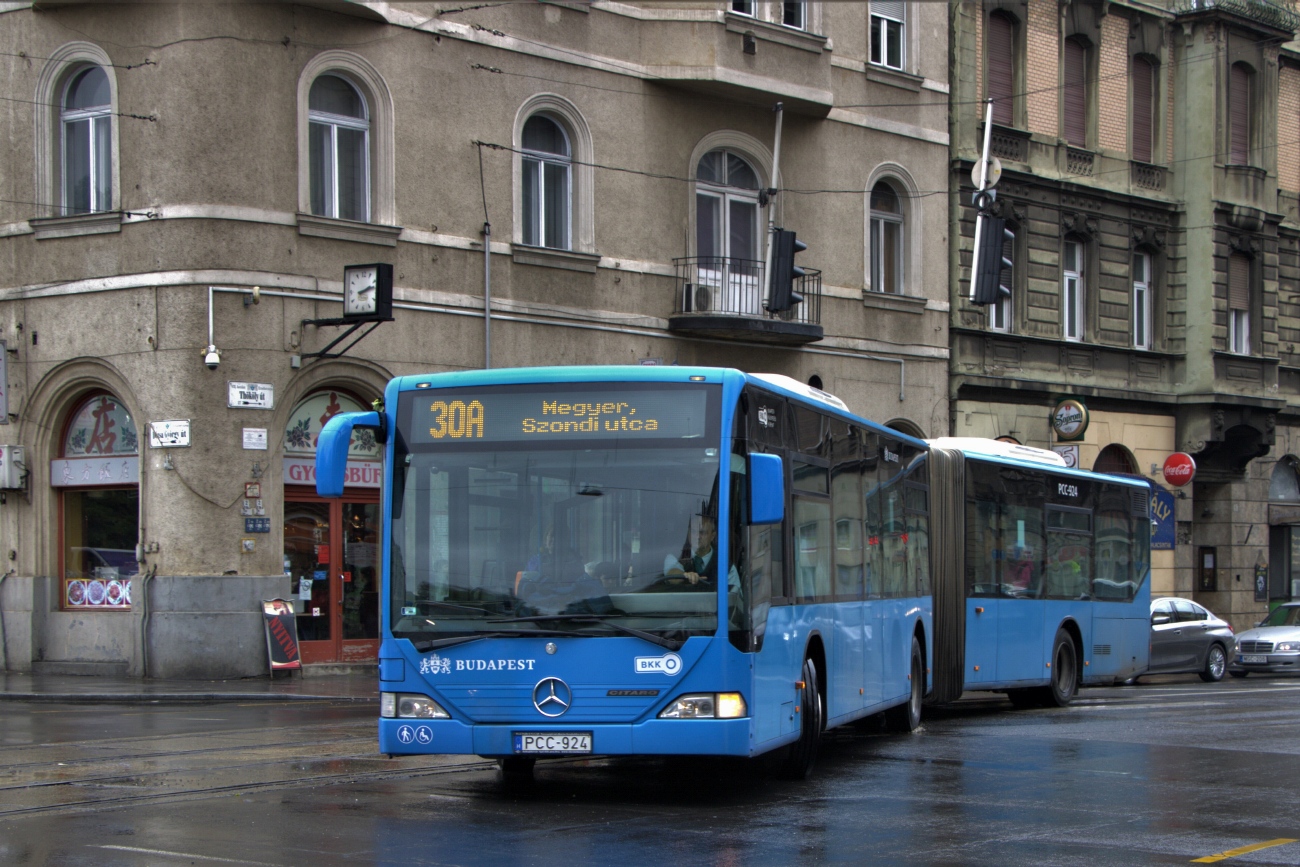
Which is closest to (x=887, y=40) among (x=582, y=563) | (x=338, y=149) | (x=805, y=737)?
(x=338, y=149)

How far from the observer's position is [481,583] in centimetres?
1027

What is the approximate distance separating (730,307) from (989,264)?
169 inches

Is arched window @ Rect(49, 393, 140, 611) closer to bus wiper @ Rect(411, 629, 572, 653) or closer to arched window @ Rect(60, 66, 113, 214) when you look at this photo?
arched window @ Rect(60, 66, 113, 214)

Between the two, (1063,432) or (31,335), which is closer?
(31,335)

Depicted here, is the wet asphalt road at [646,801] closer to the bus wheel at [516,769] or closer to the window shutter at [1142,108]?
the bus wheel at [516,769]

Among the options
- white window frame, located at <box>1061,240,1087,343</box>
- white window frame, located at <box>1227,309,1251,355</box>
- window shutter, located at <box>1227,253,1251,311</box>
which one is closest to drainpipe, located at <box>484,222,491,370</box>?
white window frame, located at <box>1061,240,1087,343</box>

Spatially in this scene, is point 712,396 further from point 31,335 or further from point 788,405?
point 31,335

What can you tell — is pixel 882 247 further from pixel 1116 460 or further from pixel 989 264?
pixel 1116 460

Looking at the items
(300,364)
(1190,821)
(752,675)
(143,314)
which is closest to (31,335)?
(143,314)

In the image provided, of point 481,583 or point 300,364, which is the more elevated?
point 300,364

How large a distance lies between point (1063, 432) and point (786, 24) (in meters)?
9.77

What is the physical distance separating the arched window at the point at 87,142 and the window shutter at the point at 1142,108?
72.1 ft

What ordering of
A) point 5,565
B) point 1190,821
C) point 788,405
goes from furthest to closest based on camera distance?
point 5,565
point 788,405
point 1190,821

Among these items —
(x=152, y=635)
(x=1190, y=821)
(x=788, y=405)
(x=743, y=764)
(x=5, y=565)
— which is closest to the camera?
(x=1190, y=821)
